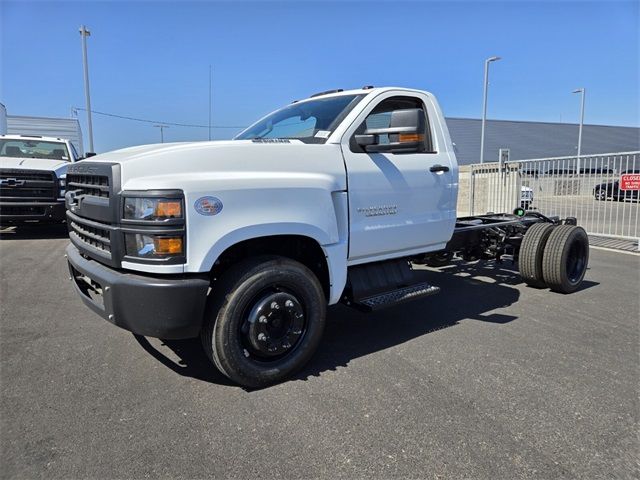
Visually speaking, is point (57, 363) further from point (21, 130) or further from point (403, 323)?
point (21, 130)

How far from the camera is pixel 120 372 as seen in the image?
358 cm

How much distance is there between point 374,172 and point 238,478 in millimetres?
2509

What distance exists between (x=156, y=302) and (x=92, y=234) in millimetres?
905

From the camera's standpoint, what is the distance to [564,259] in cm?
595

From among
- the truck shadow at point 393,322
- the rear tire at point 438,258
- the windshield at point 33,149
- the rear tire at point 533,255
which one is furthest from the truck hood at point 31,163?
the rear tire at point 533,255

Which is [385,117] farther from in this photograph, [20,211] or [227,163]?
[20,211]

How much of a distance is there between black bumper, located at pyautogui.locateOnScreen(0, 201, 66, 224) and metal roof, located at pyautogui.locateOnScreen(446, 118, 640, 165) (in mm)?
42247

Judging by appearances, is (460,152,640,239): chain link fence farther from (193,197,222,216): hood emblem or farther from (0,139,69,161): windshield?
(0,139,69,161): windshield

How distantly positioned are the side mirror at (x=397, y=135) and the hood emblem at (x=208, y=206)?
A: 54.2 inches

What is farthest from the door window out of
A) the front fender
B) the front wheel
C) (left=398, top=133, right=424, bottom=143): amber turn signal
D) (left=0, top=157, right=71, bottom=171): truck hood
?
(left=0, top=157, right=71, bottom=171): truck hood

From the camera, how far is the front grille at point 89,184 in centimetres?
318

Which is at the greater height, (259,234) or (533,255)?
(259,234)

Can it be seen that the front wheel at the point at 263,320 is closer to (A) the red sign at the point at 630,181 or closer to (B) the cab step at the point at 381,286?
(B) the cab step at the point at 381,286

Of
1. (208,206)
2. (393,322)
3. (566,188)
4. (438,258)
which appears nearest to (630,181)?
(566,188)
